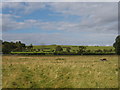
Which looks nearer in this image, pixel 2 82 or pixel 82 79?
pixel 2 82

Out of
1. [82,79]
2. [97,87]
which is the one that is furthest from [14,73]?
[97,87]

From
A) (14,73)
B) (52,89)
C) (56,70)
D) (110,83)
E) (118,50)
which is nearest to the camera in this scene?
(52,89)

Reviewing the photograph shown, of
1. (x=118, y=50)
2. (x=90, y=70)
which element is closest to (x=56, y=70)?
(x=90, y=70)

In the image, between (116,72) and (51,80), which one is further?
(116,72)

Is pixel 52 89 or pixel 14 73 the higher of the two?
pixel 14 73

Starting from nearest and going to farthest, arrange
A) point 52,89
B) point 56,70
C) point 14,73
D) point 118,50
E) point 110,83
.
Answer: point 52,89 < point 110,83 < point 14,73 < point 56,70 < point 118,50

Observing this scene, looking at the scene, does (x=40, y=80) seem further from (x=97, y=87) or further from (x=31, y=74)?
(x=97, y=87)

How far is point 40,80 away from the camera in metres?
17.8

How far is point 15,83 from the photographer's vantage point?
661 inches

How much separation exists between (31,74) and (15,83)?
287 cm

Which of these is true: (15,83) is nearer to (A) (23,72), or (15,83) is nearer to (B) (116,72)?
(A) (23,72)

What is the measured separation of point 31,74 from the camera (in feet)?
63.5

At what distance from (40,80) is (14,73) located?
3.47 metres

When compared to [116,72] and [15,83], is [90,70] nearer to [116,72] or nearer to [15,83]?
[116,72]
